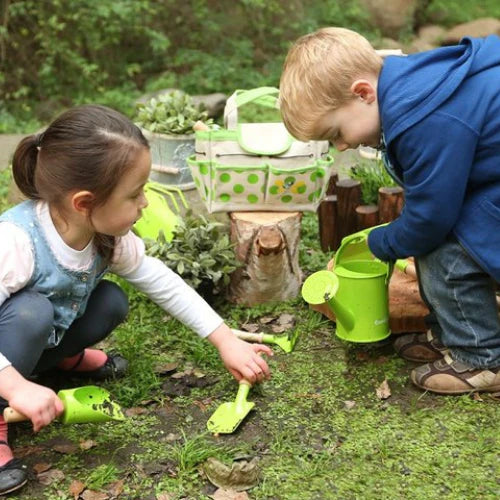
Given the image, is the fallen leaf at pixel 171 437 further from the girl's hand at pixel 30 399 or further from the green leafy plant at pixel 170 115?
the green leafy plant at pixel 170 115

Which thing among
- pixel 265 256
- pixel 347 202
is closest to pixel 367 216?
pixel 347 202

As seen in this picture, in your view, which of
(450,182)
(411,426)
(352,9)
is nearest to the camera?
(450,182)

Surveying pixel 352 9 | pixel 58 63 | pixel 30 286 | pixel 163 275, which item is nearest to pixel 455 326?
pixel 163 275

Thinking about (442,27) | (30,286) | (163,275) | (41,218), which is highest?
(41,218)

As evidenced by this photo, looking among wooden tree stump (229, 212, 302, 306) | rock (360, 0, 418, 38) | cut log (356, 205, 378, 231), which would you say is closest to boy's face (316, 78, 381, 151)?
wooden tree stump (229, 212, 302, 306)

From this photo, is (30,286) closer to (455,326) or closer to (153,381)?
(153,381)

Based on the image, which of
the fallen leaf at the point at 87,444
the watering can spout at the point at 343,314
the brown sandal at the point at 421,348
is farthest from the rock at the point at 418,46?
the fallen leaf at the point at 87,444

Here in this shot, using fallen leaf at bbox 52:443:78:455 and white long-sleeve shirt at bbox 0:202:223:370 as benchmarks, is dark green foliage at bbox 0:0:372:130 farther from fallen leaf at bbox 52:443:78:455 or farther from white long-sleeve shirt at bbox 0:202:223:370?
fallen leaf at bbox 52:443:78:455

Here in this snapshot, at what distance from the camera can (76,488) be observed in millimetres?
2059

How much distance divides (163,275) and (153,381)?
430mm

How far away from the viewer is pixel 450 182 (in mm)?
2145

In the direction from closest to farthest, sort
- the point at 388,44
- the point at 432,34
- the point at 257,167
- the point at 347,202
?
the point at 257,167, the point at 347,202, the point at 388,44, the point at 432,34

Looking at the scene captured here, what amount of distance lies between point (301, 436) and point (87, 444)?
647mm

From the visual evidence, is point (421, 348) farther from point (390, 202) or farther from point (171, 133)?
point (171, 133)
